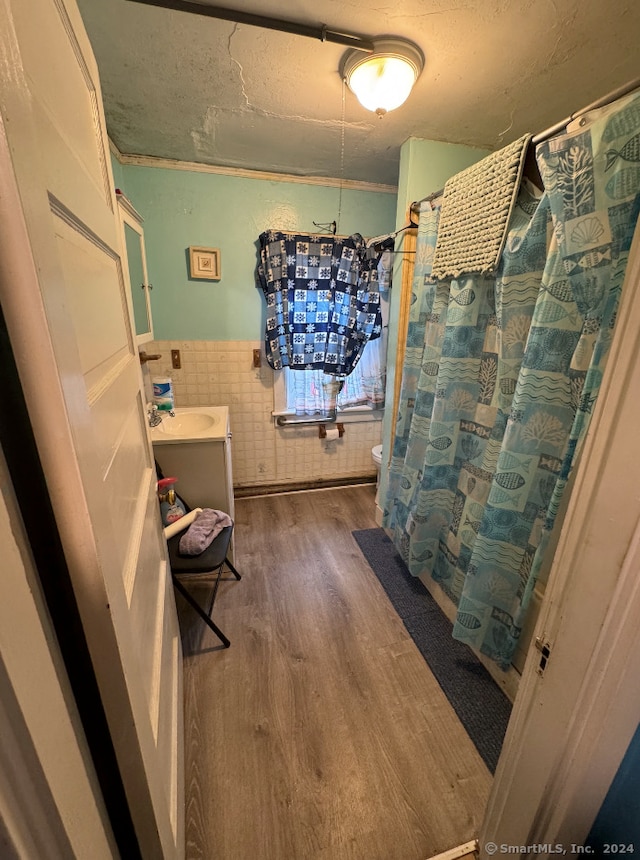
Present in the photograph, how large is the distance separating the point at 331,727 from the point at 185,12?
2514 mm

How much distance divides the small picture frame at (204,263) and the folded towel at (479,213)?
1.52 m

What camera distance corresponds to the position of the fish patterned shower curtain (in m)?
0.91

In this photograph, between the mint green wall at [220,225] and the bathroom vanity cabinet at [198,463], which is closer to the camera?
the bathroom vanity cabinet at [198,463]

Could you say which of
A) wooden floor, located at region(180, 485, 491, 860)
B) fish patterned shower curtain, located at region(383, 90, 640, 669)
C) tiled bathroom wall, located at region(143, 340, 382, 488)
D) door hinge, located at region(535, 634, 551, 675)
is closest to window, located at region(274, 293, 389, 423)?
tiled bathroom wall, located at region(143, 340, 382, 488)

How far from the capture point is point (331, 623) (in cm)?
168

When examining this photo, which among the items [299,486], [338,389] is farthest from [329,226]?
[299,486]

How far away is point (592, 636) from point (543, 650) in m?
0.14

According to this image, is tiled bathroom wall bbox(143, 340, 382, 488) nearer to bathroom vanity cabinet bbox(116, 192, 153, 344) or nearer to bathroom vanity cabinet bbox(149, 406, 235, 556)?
bathroom vanity cabinet bbox(116, 192, 153, 344)

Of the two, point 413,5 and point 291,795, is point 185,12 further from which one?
point 291,795

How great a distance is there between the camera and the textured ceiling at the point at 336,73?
1110 millimetres

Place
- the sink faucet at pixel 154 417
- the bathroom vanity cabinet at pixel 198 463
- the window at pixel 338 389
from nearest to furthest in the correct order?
the bathroom vanity cabinet at pixel 198 463, the sink faucet at pixel 154 417, the window at pixel 338 389

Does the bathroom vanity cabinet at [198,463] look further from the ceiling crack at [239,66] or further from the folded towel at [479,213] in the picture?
the ceiling crack at [239,66]

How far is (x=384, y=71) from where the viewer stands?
127cm

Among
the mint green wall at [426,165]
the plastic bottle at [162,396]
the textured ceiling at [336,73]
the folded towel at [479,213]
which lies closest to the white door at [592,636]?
the folded towel at [479,213]
